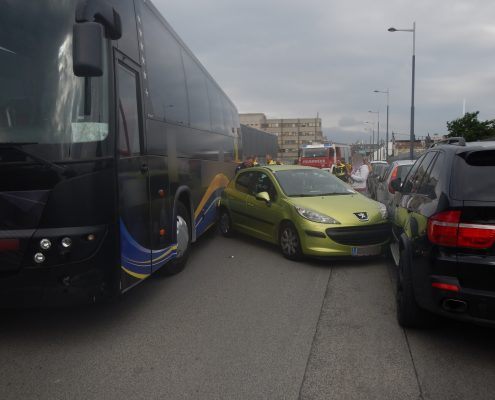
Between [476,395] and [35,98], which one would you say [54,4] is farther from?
[476,395]

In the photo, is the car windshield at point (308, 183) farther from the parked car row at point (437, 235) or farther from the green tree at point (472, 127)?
the green tree at point (472, 127)

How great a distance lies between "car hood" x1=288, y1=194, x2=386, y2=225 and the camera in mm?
6814

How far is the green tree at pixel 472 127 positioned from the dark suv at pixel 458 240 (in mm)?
35279

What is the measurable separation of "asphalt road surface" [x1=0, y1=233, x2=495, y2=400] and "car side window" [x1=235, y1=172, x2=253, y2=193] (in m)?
3.32

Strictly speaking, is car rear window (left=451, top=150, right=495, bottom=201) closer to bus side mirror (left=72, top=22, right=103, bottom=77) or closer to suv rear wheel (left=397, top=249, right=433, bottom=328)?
suv rear wheel (left=397, top=249, right=433, bottom=328)

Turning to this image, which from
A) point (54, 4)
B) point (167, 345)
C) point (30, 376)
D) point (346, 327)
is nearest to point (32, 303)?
point (30, 376)

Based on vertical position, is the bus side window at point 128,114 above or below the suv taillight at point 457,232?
above

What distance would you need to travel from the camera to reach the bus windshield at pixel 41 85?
358cm

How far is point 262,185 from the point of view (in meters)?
8.38

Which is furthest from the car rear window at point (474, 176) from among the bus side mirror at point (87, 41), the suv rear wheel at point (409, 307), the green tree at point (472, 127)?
the green tree at point (472, 127)

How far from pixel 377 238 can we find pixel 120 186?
167 inches

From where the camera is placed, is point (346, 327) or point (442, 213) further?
point (346, 327)

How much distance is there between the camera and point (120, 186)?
158 inches

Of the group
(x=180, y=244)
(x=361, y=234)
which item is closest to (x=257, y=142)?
(x=361, y=234)
